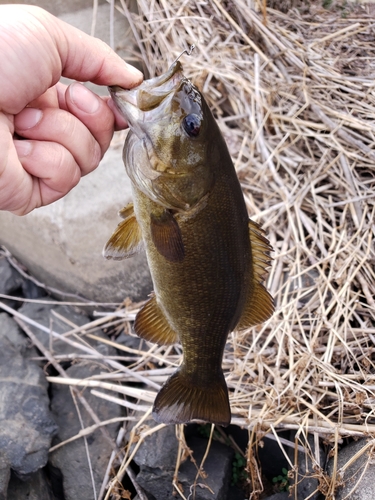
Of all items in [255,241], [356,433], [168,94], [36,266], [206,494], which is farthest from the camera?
[36,266]

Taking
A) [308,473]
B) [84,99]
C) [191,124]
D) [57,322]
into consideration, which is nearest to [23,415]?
[57,322]

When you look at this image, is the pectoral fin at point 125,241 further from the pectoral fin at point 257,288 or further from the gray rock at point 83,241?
the gray rock at point 83,241

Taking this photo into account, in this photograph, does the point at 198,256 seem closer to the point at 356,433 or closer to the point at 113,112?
the point at 113,112

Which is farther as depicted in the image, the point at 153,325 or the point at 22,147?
the point at 153,325

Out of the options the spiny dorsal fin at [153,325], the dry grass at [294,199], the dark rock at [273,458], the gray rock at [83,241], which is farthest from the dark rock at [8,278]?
the dark rock at [273,458]

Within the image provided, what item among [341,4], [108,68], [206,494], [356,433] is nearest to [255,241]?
[108,68]

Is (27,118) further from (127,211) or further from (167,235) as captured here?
(167,235)
